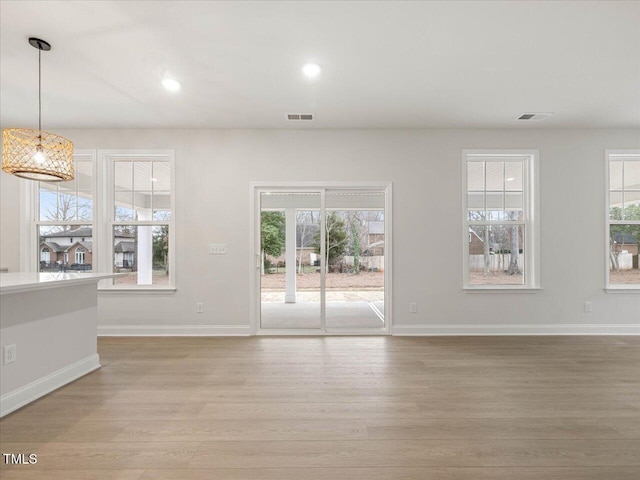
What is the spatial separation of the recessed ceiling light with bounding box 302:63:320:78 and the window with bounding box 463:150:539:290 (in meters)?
2.53

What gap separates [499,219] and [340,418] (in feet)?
11.6

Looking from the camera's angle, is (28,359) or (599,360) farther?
(599,360)

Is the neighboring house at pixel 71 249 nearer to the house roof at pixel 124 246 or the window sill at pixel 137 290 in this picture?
the house roof at pixel 124 246

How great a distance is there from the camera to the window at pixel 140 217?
437 centimetres

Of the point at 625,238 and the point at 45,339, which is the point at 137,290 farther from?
the point at 625,238

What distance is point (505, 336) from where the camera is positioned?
165 inches

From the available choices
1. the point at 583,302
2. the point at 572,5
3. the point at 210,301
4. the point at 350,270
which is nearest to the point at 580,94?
the point at 572,5

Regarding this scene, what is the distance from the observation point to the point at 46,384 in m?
2.55

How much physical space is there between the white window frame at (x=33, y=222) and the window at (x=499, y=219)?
4.98m

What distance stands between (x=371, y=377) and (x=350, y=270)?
1.80m

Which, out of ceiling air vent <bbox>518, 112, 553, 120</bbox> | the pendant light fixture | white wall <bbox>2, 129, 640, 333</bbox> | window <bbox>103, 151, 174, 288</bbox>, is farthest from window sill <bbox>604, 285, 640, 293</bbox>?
the pendant light fixture

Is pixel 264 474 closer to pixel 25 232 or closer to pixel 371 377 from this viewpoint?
pixel 371 377

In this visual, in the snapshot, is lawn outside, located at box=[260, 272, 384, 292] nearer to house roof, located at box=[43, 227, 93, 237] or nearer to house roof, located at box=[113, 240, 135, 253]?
house roof, located at box=[113, 240, 135, 253]

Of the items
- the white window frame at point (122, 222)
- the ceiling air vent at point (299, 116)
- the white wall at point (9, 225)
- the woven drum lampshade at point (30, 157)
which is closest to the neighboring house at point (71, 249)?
the white window frame at point (122, 222)
